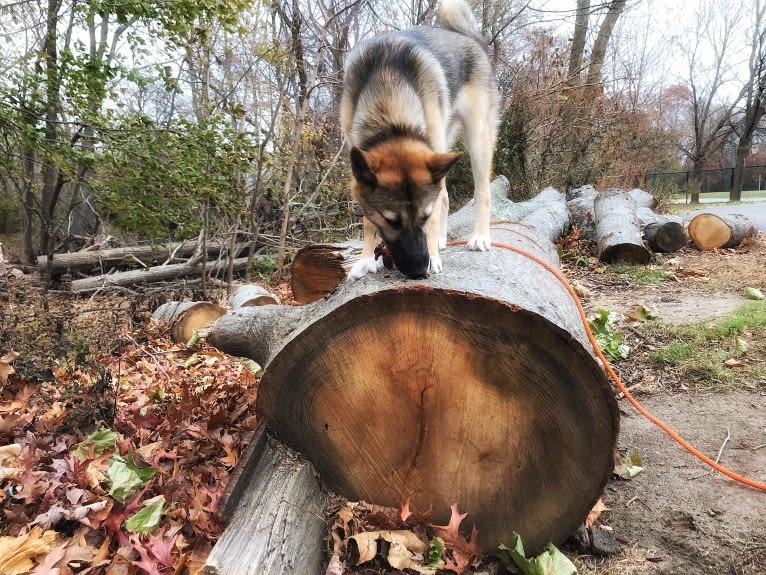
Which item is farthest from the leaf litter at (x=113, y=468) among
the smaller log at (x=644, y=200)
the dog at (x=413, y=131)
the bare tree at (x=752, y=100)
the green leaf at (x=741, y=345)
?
the bare tree at (x=752, y=100)

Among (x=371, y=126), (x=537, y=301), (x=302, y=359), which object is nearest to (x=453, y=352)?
(x=537, y=301)

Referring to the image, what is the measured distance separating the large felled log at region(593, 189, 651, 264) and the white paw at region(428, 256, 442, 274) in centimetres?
598

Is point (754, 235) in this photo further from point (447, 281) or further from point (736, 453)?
point (447, 281)

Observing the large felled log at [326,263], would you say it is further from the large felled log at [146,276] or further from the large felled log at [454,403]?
the large felled log at [146,276]

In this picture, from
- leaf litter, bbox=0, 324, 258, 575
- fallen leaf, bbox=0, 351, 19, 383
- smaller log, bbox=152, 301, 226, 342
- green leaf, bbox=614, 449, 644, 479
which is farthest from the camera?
smaller log, bbox=152, 301, 226, 342

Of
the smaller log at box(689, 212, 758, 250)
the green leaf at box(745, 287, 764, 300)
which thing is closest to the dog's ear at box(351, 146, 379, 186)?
the green leaf at box(745, 287, 764, 300)

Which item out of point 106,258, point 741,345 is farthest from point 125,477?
point 106,258

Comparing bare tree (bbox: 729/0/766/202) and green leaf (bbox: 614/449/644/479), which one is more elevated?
bare tree (bbox: 729/0/766/202)

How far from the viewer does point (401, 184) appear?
268cm

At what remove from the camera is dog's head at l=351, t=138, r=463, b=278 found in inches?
104

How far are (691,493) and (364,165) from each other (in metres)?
2.49

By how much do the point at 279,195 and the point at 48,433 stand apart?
7.32 m

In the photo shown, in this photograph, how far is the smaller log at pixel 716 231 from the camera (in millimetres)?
8594

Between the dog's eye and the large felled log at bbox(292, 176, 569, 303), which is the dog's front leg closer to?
the dog's eye
